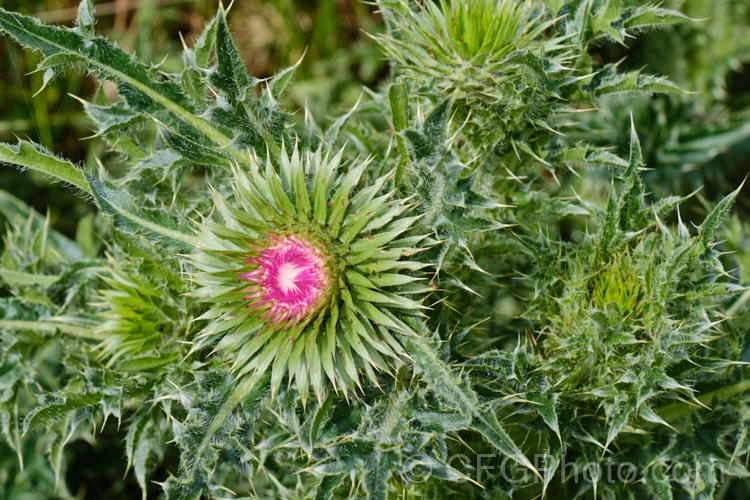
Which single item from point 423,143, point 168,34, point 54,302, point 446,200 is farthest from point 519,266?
point 168,34

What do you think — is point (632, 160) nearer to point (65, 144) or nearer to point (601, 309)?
point (601, 309)

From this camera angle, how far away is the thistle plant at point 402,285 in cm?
264

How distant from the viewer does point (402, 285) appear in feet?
8.83

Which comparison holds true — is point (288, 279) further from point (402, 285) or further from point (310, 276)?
point (402, 285)

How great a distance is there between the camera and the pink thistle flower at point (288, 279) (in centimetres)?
254

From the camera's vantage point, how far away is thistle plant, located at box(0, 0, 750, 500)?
264 cm

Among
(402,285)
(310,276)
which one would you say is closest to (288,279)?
(310,276)

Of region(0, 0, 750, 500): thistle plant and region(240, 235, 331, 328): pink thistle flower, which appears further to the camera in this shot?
region(0, 0, 750, 500): thistle plant

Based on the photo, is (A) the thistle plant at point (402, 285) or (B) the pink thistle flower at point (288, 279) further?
(A) the thistle plant at point (402, 285)

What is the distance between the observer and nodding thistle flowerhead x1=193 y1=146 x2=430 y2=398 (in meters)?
2.57

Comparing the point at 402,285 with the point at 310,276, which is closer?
the point at 310,276

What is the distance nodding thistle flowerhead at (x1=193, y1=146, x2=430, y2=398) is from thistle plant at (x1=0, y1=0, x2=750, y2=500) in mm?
12

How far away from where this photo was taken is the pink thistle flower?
99.9 inches

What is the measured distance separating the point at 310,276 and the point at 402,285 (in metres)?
0.42
